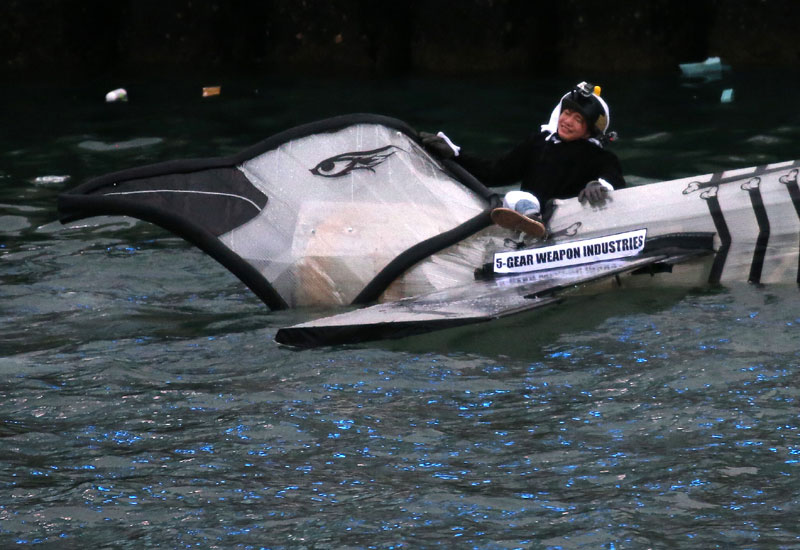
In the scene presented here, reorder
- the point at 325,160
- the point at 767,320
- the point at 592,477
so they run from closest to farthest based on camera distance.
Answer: the point at 592,477, the point at 767,320, the point at 325,160

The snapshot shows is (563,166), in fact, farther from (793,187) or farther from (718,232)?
(793,187)

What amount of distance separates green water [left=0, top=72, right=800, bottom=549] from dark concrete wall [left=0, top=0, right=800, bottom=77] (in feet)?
22.7

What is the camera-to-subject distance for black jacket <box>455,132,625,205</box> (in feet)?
24.8

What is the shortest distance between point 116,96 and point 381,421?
31.3 ft

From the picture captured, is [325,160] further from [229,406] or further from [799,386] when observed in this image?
[799,386]

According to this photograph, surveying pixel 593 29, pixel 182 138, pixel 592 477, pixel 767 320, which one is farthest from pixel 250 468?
pixel 593 29

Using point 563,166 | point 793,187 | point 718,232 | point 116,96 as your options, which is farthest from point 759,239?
point 116,96

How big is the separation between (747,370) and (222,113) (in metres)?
8.56

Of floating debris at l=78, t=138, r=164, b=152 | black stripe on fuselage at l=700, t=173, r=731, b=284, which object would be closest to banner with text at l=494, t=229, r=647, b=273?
black stripe on fuselage at l=700, t=173, r=731, b=284

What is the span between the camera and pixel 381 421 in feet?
16.7

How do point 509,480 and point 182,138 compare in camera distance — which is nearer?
point 509,480

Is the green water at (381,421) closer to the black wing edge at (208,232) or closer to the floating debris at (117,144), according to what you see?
the black wing edge at (208,232)

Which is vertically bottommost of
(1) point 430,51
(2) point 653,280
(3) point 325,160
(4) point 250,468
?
(4) point 250,468

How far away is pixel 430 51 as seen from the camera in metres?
14.7
